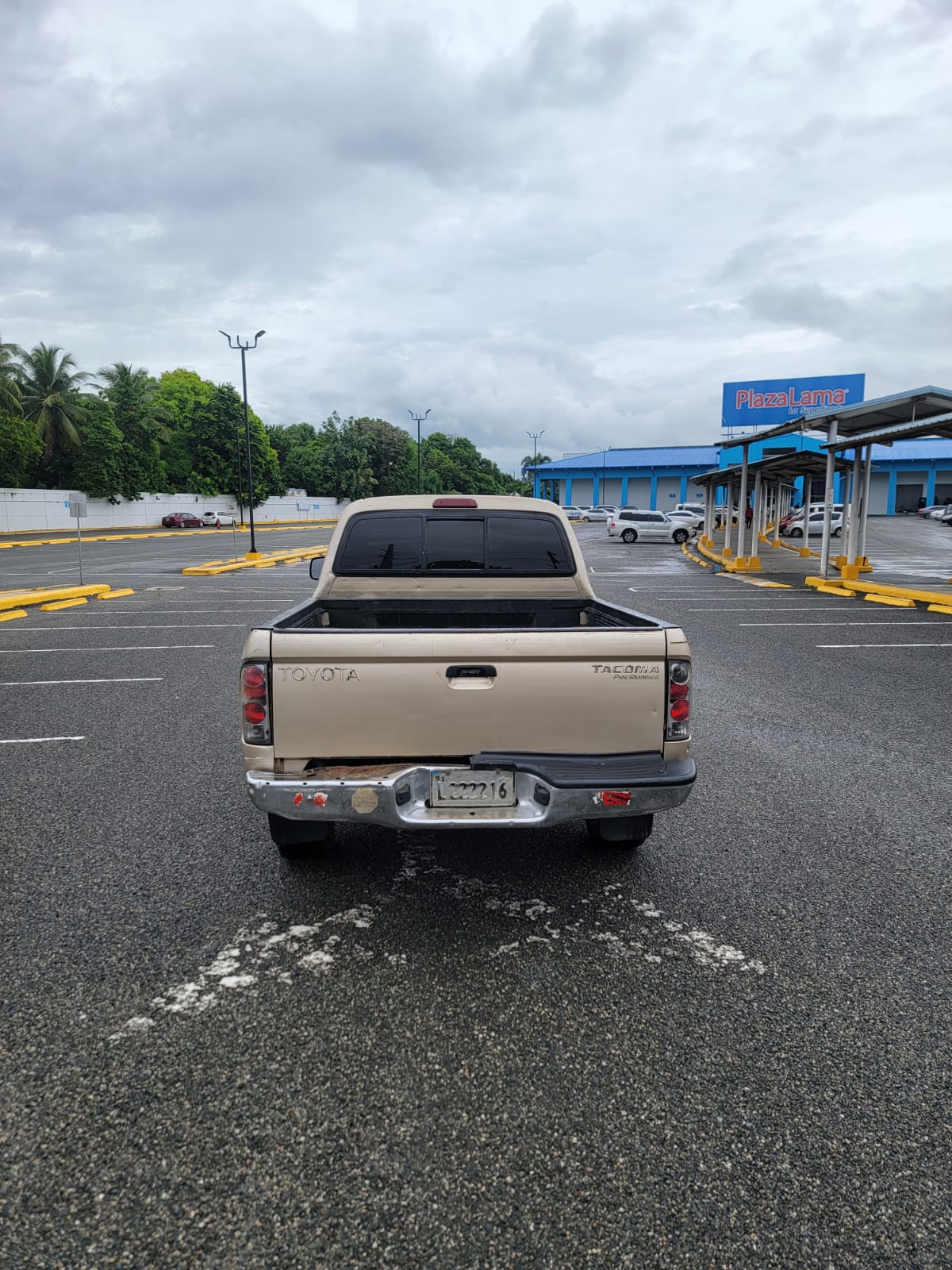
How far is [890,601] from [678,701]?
45.5ft

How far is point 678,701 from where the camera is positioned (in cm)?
345

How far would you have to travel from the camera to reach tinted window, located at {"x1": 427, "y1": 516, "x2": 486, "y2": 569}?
5.37m

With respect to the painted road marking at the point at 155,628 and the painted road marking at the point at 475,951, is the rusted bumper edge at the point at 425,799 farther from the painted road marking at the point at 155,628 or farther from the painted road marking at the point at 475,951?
the painted road marking at the point at 155,628

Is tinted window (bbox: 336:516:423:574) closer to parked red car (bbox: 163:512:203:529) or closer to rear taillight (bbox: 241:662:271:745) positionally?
rear taillight (bbox: 241:662:271:745)

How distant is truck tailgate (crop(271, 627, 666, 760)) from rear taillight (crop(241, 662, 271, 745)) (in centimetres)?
4

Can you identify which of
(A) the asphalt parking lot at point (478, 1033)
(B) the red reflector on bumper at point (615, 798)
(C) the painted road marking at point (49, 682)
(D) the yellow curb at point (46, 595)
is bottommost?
(A) the asphalt parking lot at point (478, 1033)

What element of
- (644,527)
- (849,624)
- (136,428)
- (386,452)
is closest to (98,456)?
(136,428)

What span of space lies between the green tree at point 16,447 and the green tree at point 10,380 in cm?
51

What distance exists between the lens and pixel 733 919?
3564mm

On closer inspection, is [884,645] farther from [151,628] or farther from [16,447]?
[16,447]

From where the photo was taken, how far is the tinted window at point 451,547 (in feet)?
17.6

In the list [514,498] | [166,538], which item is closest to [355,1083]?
[514,498]

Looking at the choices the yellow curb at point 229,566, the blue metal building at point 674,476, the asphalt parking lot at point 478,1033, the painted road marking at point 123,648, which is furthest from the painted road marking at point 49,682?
the blue metal building at point 674,476

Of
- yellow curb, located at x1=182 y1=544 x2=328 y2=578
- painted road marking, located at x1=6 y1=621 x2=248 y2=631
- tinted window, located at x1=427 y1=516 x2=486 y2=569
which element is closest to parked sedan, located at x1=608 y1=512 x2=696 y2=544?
yellow curb, located at x1=182 y1=544 x2=328 y2=578
